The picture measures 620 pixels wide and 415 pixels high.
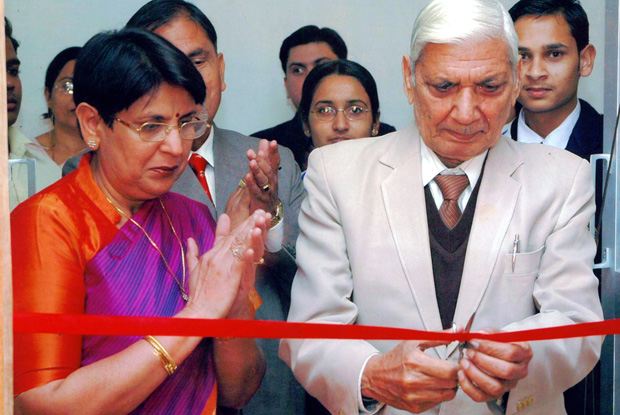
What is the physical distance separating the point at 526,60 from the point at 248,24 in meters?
1.07

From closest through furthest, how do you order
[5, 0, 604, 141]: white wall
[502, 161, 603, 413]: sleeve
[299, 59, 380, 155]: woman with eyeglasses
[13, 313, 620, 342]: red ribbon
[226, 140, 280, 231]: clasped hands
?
[13, 313, 620, 342]: red ribbon
[502, 161, 603, 413]: sleeve
[226, 140, 280, 231]: clasped hands
[299, 59, 380, 155]: woman with eyeglasses
[5, 0, 604, 141]: white wall

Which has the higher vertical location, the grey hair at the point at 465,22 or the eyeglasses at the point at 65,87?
the grey hair at the point at 465,22

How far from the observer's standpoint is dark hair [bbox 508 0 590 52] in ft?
8.75

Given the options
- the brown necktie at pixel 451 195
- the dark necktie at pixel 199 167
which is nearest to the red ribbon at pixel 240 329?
the brown necktie at pixel 451 195

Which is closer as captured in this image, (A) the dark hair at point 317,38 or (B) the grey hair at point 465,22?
(B) the grey hair at point 465,22

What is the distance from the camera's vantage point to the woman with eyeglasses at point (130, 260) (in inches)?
71.6

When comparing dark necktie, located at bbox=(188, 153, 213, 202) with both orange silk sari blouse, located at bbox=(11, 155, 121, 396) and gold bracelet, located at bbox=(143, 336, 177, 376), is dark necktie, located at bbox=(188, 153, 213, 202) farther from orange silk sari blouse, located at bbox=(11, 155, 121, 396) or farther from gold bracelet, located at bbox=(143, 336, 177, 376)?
gold bracelet, located at bbox=(143, 336, 177, 376)

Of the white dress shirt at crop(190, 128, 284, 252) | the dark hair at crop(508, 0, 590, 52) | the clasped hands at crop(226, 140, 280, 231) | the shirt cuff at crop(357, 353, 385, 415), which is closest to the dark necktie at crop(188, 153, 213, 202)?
the white dress shirt at crop(190, 128, 284, 252)

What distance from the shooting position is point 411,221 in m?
2.06

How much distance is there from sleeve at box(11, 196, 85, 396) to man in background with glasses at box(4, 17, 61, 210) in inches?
24.1

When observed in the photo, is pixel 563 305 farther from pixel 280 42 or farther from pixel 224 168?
pixel 280 42

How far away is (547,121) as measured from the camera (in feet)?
8.77

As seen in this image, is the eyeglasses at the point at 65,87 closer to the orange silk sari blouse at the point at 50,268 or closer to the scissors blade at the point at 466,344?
the orange silk sari blouse at the point at 50,268

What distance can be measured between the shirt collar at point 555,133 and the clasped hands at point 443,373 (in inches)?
40.4
